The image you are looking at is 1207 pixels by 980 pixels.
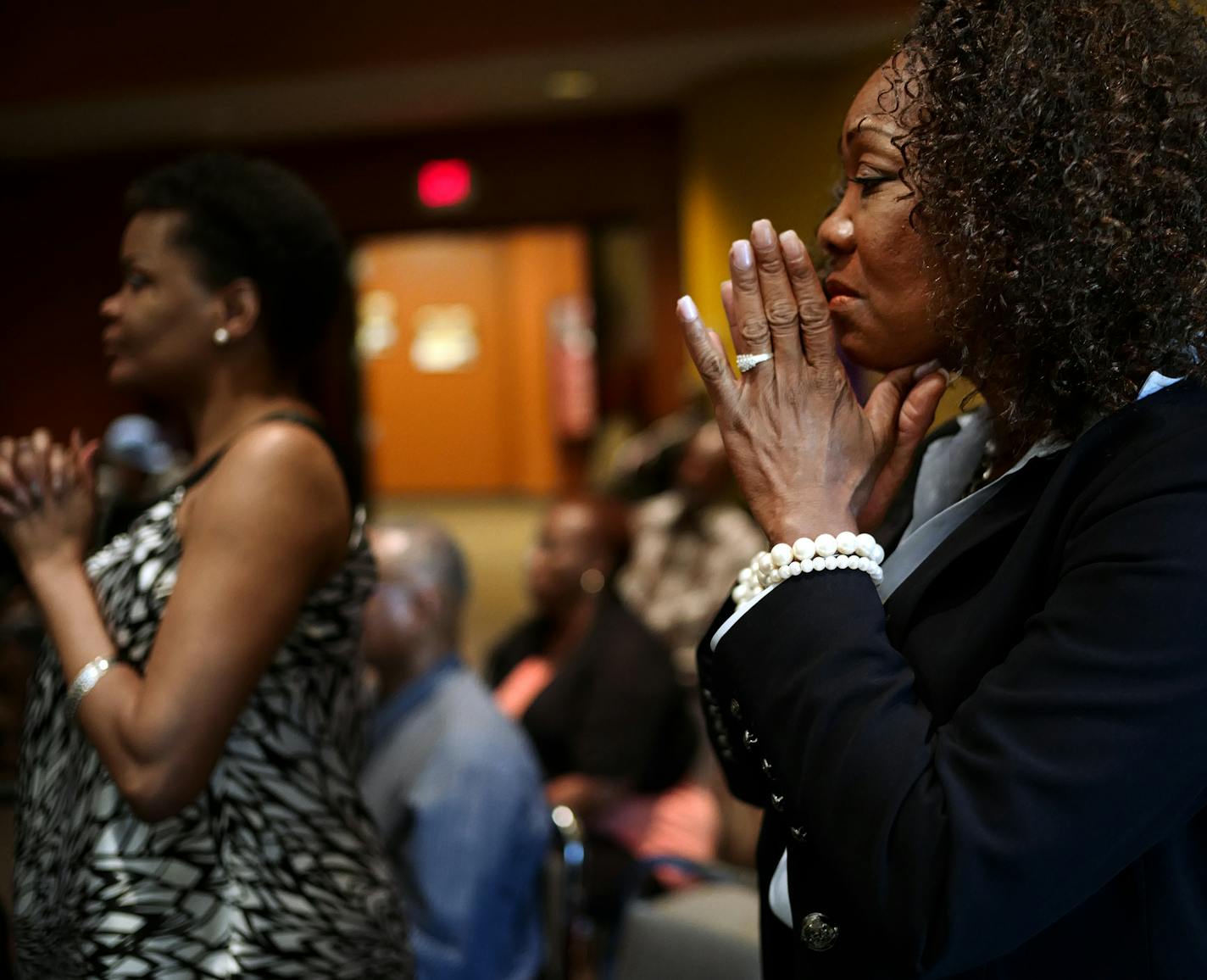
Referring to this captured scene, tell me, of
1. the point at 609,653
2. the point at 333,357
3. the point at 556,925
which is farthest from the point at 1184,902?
the point at 333,357

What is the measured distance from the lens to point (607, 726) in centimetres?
331

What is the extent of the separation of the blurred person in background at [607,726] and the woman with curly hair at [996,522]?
6.63 feet

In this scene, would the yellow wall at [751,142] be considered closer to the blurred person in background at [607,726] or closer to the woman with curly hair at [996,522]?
the blurred person in background at [607,726]

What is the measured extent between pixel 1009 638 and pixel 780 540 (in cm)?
18

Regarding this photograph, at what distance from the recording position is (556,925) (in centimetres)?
241

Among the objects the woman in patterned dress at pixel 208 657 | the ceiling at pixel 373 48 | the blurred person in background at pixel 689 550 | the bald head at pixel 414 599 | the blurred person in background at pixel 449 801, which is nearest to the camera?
the woman in patterned dress at pixel 208 657

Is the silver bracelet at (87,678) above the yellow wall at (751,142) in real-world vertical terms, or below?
below

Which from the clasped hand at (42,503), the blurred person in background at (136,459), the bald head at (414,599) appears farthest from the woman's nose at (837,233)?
the blurred person in background at (136,459)

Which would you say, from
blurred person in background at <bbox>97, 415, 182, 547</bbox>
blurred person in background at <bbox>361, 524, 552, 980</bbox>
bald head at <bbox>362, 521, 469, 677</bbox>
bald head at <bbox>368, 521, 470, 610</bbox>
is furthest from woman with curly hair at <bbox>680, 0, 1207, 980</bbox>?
blurred person in background at <bbox>97, 415, 182, 547</bbox>

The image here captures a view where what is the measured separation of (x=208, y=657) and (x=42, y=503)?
1.05 feet

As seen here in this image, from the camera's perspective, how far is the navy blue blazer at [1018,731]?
83 centimetres

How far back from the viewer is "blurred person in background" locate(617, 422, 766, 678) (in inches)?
182

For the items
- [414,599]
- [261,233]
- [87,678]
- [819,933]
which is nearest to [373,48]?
[414,599]

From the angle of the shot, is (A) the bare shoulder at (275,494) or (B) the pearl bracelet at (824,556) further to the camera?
(A) the bare shoulder at (275,494)
